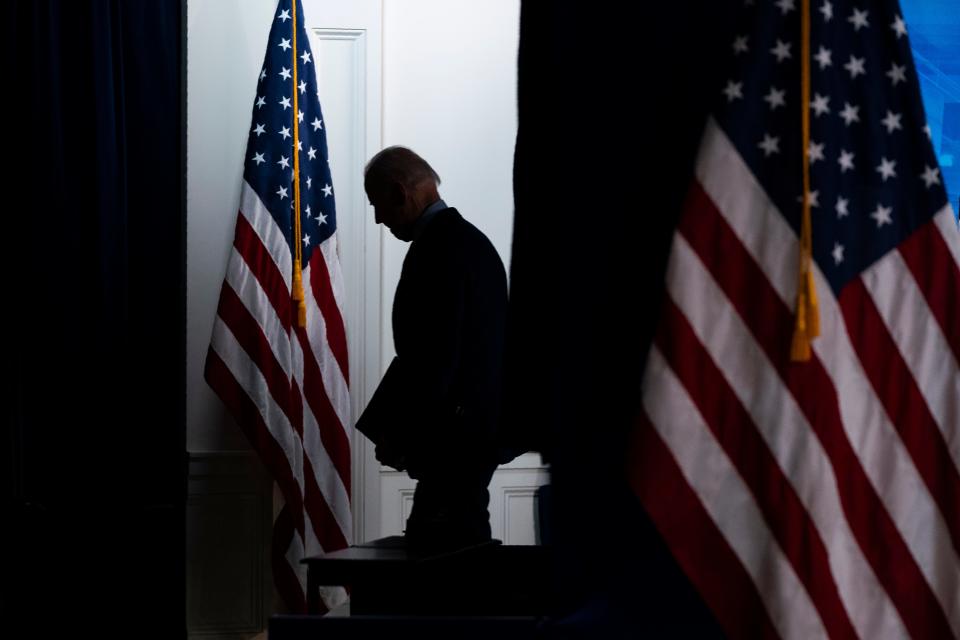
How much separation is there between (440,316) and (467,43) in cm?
235

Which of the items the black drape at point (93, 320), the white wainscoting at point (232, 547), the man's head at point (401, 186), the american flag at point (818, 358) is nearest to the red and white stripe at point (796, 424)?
the american flag at point (818, 358)

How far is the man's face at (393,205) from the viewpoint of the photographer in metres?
3.38

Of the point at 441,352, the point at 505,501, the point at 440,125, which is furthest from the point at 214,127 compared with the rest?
the point at 441,352

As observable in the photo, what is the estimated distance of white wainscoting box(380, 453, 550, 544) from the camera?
5.01 m

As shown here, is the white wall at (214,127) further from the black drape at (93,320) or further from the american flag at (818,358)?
the american flag at (818,358)

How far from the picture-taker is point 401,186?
11.1 feet

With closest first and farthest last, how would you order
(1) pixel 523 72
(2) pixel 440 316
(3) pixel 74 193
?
(1) pixel 523 72
(2) pixel 440 316
(3) pixel 74 193

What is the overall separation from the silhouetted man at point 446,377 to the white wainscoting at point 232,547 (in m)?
1.93

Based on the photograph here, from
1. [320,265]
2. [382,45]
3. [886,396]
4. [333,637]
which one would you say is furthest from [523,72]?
[382,45]

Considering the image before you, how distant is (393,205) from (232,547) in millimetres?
2197

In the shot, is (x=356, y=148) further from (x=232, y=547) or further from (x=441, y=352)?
(x=441, y=352)

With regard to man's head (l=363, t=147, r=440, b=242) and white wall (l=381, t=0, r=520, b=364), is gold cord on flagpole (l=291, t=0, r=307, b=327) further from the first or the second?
man's head (l=363, t=147, r=440, b=242)

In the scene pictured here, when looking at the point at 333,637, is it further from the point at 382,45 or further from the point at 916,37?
the point at 916,37

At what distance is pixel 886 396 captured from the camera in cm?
160
